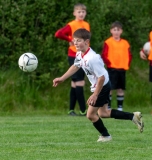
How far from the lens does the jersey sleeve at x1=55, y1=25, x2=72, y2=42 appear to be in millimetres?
12828

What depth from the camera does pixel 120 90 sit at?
13.8 m

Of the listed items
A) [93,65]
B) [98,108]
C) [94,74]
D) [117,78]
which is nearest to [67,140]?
[98,108]

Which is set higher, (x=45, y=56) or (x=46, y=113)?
(x=45, y=56)

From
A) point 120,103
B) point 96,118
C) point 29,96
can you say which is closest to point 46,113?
point 29,96

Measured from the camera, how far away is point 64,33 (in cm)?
1292

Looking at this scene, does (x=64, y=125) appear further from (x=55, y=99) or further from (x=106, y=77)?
(x=55, y=99)

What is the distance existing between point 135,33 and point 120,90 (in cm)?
312

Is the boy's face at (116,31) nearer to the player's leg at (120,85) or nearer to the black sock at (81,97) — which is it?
the player's leg at (120,85)

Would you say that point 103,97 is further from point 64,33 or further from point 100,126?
point 64,33

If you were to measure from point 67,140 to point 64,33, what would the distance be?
456 centimetres

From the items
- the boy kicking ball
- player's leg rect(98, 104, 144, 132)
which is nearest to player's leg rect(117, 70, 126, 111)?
player's leg rect(98, 104, 144, 132)

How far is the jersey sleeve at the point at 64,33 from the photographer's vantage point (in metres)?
12.8

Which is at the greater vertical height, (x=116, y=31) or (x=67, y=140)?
(x=116, y=31)

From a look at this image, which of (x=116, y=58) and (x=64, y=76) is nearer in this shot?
(x=64, y=76)
